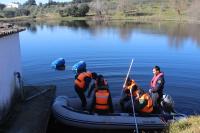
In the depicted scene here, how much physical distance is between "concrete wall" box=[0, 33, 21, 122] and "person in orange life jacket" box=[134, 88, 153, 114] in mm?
3957

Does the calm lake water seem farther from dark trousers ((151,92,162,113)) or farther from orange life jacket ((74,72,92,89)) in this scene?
orange life jacket ((74,72,92,89))

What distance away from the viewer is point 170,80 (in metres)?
19.7

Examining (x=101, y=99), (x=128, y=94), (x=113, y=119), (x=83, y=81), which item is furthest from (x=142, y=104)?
(x=83, y=81)

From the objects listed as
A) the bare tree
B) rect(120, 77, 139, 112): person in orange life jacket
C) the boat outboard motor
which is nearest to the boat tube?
rect(120, 77, 139, 112): person in orange life jacket

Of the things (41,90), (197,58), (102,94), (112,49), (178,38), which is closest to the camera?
(102,94)

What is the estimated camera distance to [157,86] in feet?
42.1

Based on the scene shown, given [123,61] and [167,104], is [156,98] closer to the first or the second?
[167,104]

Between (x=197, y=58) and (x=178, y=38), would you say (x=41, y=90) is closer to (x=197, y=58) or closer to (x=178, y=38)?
(x=197, y=58)

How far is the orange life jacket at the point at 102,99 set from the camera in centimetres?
1173

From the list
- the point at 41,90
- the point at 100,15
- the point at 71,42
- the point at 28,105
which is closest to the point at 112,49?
the point at 71,42

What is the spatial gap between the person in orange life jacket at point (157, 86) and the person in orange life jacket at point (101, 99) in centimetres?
168

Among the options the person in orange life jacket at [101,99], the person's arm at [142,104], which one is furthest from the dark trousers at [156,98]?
the person in orange life jacket at [101,99]

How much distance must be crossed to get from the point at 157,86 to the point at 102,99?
2104 mm

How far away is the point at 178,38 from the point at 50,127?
27046 millimetres
